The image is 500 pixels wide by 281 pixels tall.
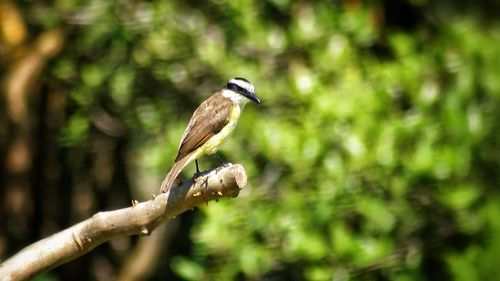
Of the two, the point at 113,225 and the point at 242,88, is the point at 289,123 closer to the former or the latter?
the point at 242,88

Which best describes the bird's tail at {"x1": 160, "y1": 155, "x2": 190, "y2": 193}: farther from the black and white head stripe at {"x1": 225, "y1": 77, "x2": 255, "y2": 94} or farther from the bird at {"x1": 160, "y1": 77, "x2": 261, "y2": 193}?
the black and white head stripe at {"x1": 225, "y1": 77, "x2": 255, "y2": 94}

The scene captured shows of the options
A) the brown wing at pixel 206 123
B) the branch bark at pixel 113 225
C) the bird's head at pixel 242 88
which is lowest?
the branch bark at pixel 113 225

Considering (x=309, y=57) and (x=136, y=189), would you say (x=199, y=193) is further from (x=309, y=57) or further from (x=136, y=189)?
(x=136, y=189)

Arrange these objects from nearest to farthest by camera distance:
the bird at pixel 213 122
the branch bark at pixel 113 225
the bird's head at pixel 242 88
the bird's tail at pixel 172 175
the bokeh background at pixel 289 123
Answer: the branch bark at pixel 113 225
the bird's tail at pixel 172 175
the bird at pixel 213 122
the bird's head at pixel 242 88
the bokeh background at pixel 289 123

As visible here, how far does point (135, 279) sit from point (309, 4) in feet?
7.39

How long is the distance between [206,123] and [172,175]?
2.05ft

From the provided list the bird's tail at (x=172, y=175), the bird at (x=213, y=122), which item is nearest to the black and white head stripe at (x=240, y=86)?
the bird at (x=213, y=122)

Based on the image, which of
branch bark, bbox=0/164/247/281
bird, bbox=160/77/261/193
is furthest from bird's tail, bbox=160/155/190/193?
branch bark, bbox=0/164/247/281

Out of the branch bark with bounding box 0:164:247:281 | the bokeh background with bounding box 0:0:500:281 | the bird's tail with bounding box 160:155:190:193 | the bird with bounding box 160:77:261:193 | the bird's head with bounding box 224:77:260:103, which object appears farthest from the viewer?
the bokeh background with bounding box 0:0:500:281

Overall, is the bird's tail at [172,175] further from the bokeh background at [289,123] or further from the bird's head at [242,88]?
the bokeh background at [289,123]

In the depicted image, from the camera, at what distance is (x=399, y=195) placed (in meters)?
5.90

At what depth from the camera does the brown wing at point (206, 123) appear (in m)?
5.23

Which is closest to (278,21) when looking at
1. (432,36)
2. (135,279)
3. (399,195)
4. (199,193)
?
(432,36)

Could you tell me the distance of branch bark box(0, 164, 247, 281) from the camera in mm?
3902
